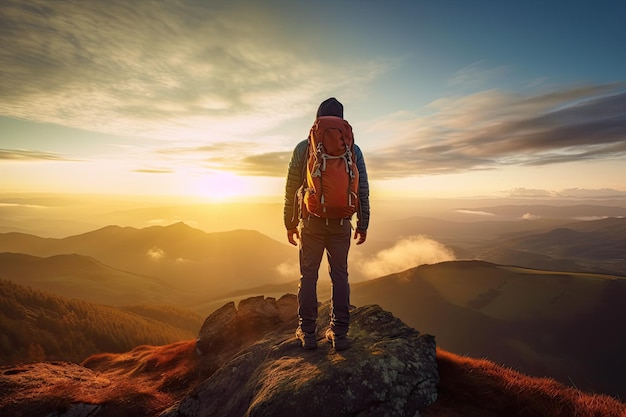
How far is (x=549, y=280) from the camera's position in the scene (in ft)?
511

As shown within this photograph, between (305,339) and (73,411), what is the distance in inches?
349

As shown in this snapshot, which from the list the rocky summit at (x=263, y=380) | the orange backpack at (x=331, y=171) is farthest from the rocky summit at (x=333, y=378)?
the orange backpack at (x=331, y=171)

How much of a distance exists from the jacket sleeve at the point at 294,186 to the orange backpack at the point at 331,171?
818 millimetres

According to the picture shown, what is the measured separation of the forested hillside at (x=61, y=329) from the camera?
367 feet

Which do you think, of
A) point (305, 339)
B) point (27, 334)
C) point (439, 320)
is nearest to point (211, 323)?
point (305, 339)

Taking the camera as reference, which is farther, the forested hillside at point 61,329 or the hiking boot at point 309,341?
the forested hillside at point 61,329

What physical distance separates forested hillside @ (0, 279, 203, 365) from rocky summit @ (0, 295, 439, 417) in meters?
131

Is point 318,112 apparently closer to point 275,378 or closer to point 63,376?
point 275,378

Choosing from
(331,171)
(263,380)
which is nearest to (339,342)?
(263,380)

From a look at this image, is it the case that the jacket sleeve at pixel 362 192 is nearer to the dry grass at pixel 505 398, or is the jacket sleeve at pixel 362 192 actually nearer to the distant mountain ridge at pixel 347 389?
the distant mountain ridge at pixel 347 389

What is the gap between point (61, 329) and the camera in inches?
4993

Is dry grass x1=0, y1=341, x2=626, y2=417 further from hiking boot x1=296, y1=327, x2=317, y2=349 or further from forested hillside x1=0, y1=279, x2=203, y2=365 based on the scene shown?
forested hillside x1=0, y1=279, x2=203, y2=365

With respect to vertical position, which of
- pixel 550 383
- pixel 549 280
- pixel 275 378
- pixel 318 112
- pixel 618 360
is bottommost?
pixel 618 360

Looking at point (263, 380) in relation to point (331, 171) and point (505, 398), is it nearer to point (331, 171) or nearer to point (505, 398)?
point (331, 171)
